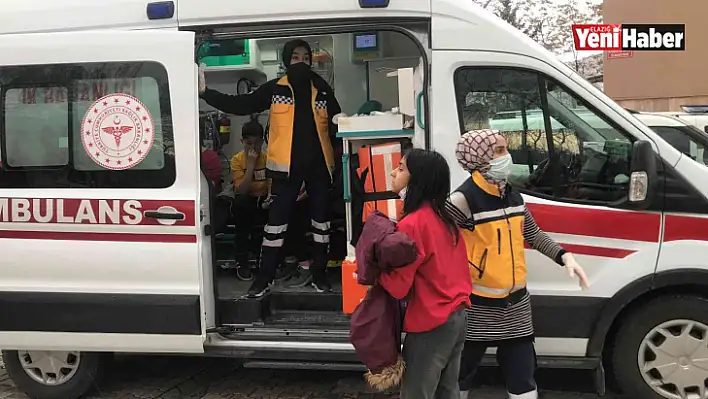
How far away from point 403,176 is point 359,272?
47 cm

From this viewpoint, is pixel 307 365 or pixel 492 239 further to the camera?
pixel 307 365

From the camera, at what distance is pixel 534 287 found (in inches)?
153

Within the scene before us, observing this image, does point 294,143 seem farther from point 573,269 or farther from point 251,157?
point 573,269

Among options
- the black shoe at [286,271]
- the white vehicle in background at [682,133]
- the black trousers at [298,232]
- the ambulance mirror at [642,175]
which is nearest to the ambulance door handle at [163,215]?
the black shoe at [286,271]

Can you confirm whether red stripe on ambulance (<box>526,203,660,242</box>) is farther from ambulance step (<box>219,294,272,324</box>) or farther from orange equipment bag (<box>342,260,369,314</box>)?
ambulance step (<box>219,294,272,324</box>)

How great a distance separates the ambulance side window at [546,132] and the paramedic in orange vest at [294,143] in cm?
143

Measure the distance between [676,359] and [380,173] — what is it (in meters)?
2.07

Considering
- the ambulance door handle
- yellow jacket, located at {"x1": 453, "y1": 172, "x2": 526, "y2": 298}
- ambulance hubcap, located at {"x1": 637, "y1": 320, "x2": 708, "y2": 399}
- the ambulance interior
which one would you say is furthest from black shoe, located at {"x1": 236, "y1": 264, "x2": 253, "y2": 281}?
ambulance hubcap, located at {"x1": 637, "y1": 320, "x2": 708, "y2": 399}

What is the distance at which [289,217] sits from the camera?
5164 millimetres

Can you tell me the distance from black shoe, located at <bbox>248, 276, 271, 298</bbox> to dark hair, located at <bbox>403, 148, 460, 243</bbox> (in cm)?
211

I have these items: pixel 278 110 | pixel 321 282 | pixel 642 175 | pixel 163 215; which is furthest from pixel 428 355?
pixel 278 110

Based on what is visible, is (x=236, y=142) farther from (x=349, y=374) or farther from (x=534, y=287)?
(x=534, y=287)

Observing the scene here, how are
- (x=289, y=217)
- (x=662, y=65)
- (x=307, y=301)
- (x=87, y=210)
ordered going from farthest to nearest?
(x=662, y=65) < (x=289, y=217) < (x=307, y=301) < (x=87, y=210)

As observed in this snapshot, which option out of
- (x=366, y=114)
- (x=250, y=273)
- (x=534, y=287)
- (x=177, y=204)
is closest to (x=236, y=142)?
(x=250, y=273)
